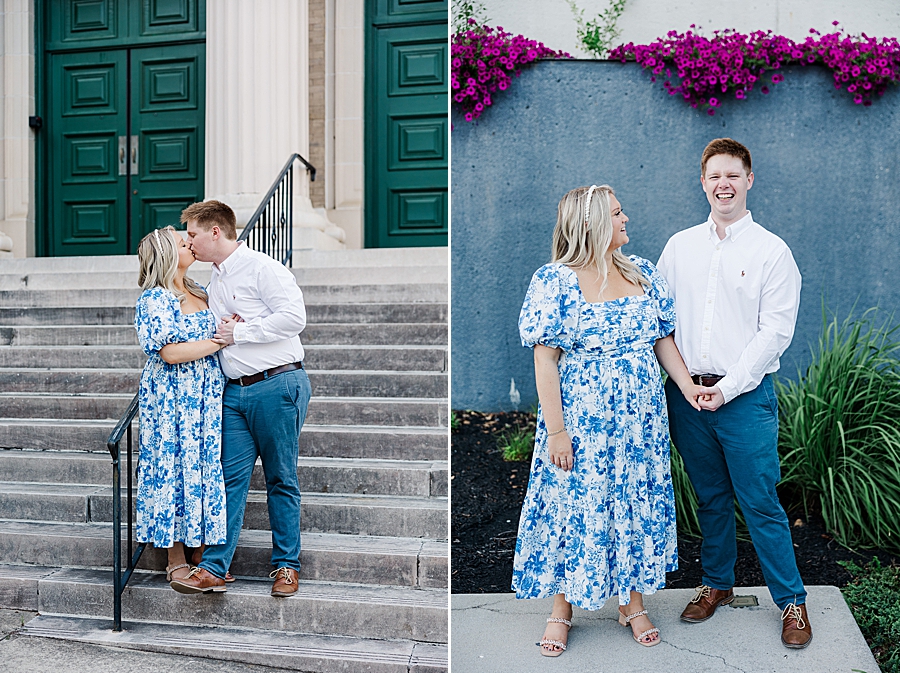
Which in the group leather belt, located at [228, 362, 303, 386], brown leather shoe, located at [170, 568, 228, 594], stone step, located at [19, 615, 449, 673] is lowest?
stone step, located at [19, 615, 449, 673]

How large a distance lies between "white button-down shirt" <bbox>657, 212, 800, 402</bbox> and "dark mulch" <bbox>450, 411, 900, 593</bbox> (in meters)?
1.34

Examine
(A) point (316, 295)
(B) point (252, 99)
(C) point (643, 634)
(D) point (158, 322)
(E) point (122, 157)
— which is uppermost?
(B) point (252, 99)

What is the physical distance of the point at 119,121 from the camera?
9.20 metres

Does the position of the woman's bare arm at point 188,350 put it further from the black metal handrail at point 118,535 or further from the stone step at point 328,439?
the stone step at point 328,439

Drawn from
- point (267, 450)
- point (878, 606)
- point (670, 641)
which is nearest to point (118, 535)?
point (267, 450)

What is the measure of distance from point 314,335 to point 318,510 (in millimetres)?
1911

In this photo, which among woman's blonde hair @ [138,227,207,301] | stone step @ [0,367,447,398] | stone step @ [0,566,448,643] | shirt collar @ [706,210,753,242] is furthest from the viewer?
stone step @ [0,367,447,398]

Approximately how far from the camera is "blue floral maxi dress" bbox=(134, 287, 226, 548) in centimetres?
368

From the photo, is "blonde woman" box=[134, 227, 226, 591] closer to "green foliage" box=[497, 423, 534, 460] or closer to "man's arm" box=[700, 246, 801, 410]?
"man's arm" box=[700, 246, 801, 410]

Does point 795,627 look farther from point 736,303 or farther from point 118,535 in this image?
point 118,535

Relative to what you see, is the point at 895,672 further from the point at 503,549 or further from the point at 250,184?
the point at 250,184

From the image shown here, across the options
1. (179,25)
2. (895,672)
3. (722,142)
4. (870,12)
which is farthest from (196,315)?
(179,25)

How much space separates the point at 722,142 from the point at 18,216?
26.8ft

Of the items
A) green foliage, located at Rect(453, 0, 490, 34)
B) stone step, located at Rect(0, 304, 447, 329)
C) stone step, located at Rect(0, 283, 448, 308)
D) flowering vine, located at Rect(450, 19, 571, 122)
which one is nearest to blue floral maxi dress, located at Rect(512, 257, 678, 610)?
stone step, located at Rect(0, 304, 447, 329)
